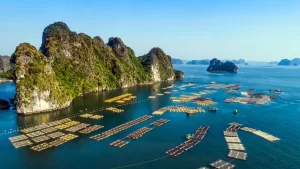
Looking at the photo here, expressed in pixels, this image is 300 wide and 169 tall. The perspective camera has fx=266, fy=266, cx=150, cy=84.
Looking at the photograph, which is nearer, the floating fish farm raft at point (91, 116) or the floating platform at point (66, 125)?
the floating platform at point (66, 125)

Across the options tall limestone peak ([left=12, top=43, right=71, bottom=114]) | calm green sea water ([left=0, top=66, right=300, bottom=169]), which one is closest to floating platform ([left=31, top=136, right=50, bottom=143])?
calm green sea water ([left=0, top=66, right=300, bottom=169])

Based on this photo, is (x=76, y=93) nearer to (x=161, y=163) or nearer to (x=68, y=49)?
(x=68, y=49)

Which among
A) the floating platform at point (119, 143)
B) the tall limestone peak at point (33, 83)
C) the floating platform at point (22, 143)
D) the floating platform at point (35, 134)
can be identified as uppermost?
the tall limestone peak at point (33, 83)

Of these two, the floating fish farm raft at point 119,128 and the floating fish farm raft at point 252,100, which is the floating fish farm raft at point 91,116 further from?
the floating fish farm raft at point 252,100

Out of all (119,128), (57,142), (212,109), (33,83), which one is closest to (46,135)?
(57,142)

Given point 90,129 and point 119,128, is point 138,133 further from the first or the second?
point 90,129

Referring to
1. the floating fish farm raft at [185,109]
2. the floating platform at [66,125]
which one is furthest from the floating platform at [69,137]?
the floating fish farm raft at [185,109]

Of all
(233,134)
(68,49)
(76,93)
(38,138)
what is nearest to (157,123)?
(233,134)
